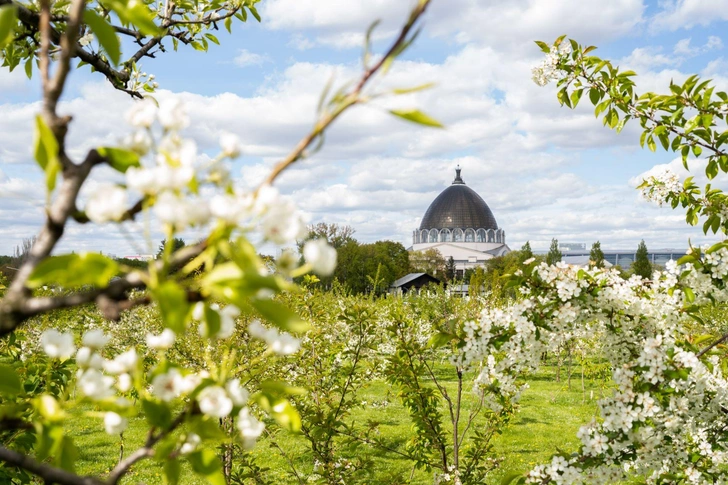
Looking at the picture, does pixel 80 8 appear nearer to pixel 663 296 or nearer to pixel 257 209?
pixel 257 209

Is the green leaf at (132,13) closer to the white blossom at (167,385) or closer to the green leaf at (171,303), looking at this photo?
the green leaf at (171,303)

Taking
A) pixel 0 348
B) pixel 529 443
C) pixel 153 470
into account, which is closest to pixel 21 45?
pixel 0 348

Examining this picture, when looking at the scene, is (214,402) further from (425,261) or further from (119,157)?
(425,261)

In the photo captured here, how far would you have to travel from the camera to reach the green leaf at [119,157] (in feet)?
2.46

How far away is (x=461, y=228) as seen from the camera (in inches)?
4075

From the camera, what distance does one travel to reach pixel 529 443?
1007 cm

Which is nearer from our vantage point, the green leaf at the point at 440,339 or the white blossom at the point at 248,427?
the white blossom at the point at 248,427

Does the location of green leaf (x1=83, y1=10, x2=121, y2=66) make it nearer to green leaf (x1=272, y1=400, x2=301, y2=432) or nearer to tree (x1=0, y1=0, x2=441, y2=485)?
tree (x1=0, y1=0, x2=441, y2=485)

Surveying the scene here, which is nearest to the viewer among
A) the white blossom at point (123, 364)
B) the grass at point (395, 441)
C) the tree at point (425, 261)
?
the white blossom at point (123, 364)

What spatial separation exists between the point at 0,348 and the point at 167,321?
3.59 m

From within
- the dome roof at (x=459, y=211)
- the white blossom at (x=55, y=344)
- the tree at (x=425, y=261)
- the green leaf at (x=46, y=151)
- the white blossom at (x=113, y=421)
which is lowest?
the tree at (x=425, y=261)

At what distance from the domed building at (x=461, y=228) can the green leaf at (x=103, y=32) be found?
3967 inches

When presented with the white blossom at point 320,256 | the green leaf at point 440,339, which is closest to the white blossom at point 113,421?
the white blossom at point 320,256

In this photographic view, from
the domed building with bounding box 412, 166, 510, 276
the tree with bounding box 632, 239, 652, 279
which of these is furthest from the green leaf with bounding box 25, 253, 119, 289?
the domed building with bounding box 412, 166, 510, 276
